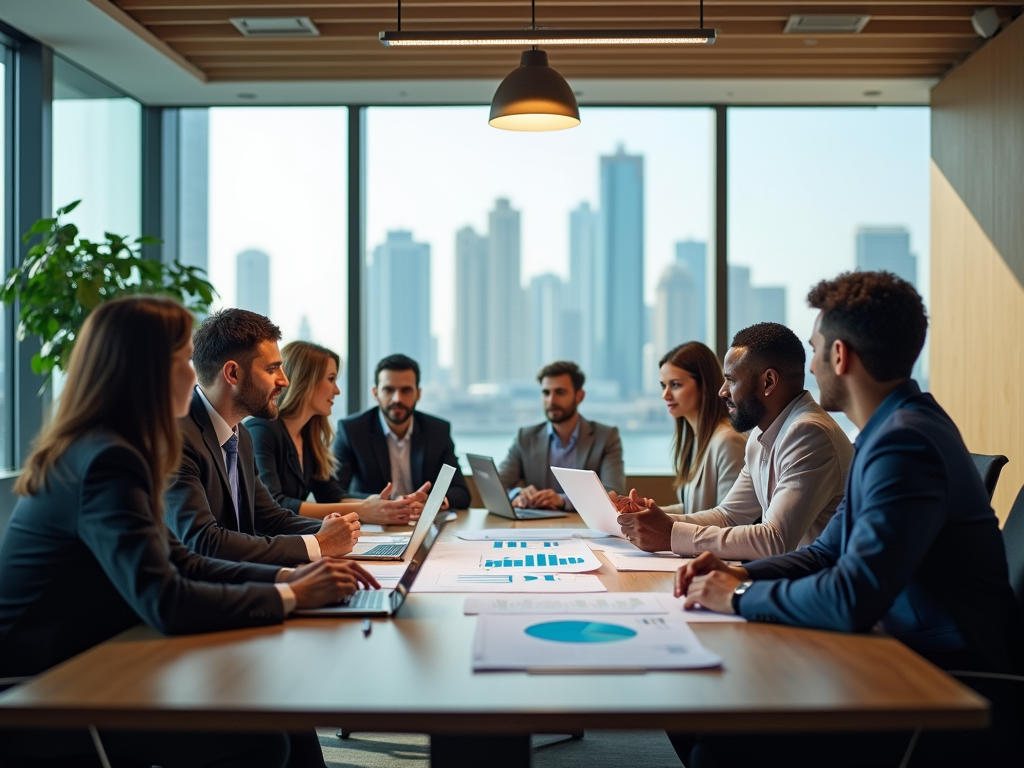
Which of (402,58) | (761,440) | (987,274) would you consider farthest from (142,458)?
(987,274)

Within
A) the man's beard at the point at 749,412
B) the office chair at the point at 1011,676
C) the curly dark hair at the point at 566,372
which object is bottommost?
the office chair at the point at 1011,676

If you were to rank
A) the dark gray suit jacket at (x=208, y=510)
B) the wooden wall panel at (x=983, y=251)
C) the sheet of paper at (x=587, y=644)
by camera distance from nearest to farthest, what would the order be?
the sheet of paper at (x=587, y=644)
the dark gray suit jacket at (x=208, y=510)
the wooden wall panel at (x=983, y=251)

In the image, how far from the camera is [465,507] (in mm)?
4168

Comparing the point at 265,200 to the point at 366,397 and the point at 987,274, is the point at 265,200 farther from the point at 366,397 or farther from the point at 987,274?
the point at 987,274

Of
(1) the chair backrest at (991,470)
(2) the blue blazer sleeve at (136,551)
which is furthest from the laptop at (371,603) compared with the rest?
(1) the chair backrest at (991,470)

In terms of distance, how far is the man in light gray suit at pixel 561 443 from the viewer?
193 inches

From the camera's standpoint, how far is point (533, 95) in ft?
11.9

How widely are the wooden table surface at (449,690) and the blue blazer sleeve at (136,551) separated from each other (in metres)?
0.04

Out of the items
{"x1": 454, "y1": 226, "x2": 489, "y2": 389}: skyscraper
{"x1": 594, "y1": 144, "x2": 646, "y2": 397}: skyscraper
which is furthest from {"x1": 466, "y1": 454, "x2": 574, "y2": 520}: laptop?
{"x1": 594, "y1": 144, "x2": 646, "y2": 397}: skyscraper

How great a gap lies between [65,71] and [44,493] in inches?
180

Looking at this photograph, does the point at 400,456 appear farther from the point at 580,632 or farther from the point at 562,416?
the point at 580,632

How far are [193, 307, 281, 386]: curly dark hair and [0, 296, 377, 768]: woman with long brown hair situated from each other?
98cm

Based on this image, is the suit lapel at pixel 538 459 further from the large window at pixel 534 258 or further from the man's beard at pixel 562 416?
the large window at pixel 534 258

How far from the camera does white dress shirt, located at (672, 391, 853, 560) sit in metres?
2.61
